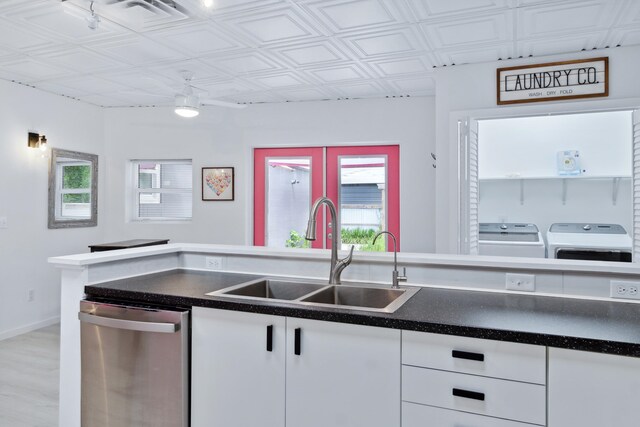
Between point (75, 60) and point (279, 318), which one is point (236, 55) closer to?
point (75, 60)

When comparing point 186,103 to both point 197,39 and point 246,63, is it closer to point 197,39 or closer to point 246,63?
point 246,63

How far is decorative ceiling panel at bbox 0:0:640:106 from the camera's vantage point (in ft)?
9.01

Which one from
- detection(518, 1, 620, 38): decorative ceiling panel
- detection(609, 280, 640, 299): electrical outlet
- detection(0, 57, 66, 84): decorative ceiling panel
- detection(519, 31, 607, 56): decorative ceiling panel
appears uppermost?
detection(0, 57, 66, 84): decorative ceiling panel

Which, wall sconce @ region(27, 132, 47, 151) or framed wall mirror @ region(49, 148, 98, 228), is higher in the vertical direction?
wall sconce @ region(27, 132, 47, 151)

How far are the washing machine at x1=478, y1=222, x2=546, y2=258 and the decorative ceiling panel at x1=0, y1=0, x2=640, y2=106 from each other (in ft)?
5.43

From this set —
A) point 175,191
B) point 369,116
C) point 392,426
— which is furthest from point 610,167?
point 175,191

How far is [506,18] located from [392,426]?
2.56 m

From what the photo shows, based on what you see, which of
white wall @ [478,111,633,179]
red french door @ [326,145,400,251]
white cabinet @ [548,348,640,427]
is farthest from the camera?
red french door @ [326,145,400,251]

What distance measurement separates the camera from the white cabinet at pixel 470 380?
1423 millimetres

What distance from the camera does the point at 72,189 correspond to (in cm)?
511

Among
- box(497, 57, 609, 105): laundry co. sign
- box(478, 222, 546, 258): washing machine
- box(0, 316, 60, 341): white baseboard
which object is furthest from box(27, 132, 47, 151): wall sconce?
box(478, 222, 546, 258): washing machine

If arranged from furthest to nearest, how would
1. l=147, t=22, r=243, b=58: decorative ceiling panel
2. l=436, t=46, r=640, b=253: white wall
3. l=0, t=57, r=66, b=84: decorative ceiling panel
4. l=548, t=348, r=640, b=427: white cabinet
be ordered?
1. l=0, t=57, r=66, b=84: decorative ceiling panel
2. l=436, t=46, r=640, b=253: white wall
3. l=147, t=22, r=243, b=58: decorative ceiling panel
4. l=548, t=348, r=640, b=427: white cabinet

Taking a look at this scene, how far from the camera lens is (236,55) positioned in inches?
141

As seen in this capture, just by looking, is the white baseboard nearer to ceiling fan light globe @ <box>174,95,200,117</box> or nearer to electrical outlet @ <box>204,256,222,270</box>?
ceiling fan light globe @ <box>174,95,200,117</box>
